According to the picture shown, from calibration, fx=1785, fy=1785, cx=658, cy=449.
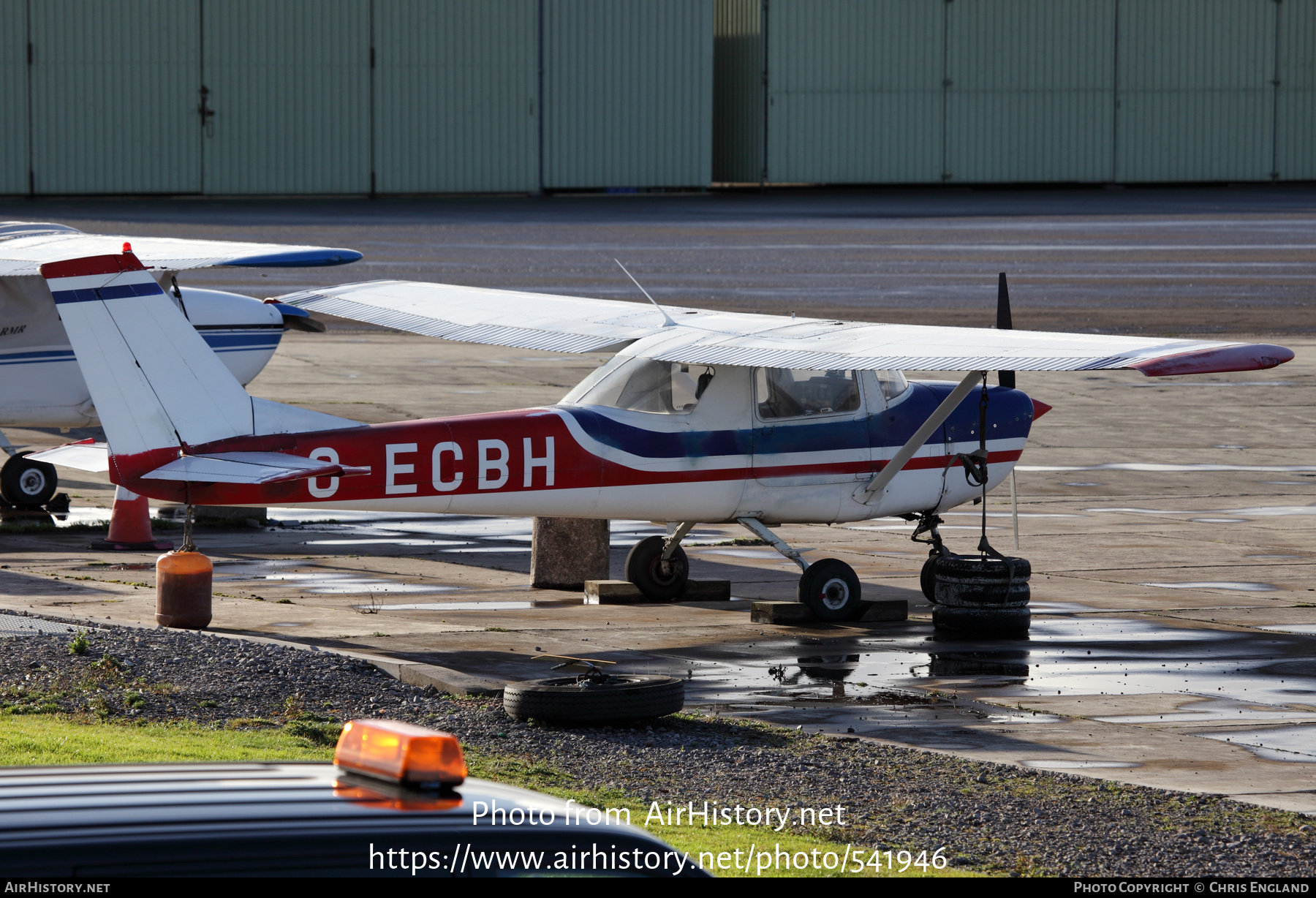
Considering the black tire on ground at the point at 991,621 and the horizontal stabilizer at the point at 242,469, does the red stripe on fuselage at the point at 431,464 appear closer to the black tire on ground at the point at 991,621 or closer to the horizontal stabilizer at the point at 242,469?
the horizontal stabilizer at the point at 242,469

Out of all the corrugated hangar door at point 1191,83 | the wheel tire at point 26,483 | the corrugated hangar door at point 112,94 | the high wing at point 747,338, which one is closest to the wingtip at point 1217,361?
the high wing at point 747,338

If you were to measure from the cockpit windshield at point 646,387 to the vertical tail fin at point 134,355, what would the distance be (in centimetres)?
279

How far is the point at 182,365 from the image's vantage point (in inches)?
434

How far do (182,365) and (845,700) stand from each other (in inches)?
179

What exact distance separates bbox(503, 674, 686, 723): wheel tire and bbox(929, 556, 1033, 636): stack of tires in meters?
3.55

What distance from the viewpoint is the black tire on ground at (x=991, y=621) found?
12.0 metres

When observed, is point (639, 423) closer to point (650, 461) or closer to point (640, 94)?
point (650, 461)

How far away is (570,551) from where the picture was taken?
553 inches

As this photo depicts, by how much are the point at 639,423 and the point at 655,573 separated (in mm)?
1466

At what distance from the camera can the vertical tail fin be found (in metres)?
10.7

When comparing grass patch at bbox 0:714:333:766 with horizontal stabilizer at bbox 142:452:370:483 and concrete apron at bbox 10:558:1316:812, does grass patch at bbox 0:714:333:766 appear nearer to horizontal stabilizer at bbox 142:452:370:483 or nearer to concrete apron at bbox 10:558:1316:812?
concrete apron at bbox 10:558:1316:812

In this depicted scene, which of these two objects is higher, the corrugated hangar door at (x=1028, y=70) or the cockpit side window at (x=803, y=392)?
the corrugated hangar door at (x=1028, y=70)

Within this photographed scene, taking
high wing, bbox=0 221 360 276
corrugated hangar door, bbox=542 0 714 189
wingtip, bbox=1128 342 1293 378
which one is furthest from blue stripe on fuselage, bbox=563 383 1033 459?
corrugated hangar door, bbox=542 0 714 189

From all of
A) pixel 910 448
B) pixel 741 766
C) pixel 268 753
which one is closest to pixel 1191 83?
pixel 910 448
